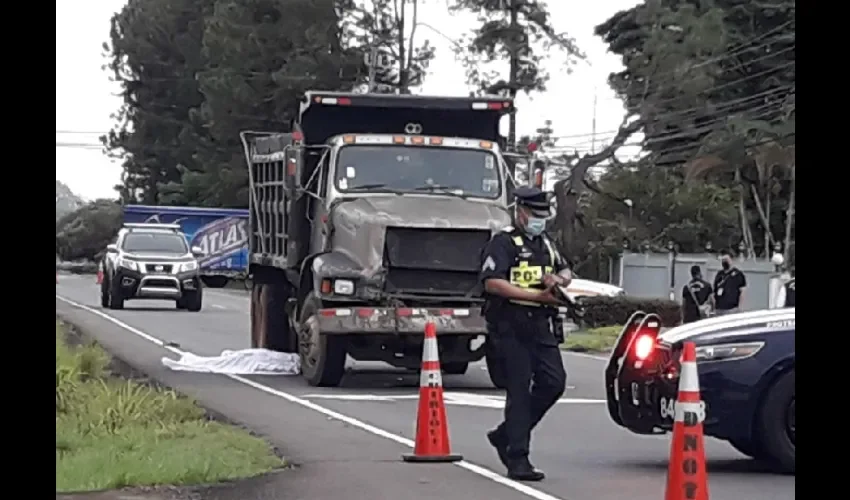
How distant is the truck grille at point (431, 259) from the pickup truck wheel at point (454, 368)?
1.89 metres

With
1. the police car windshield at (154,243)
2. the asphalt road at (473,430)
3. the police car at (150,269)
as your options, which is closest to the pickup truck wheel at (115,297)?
the police car at (150,269)

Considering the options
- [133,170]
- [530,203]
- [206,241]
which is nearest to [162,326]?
[530,203]

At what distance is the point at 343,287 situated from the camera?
15.7 m

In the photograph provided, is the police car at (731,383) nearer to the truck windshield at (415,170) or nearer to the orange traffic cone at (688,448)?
the orange traffic cone at (688,448)

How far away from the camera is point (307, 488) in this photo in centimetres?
957

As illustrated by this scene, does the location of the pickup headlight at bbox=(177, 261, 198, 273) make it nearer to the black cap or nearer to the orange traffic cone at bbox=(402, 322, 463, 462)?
the orange traffic cone at bbox=(402, 322, 463, 462)

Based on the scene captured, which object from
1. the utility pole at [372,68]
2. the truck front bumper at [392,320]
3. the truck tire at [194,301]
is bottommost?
the truck tire at [194,301]

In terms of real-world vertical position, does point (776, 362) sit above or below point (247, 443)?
above

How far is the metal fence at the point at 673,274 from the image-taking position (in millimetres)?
37062

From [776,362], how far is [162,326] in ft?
59.2

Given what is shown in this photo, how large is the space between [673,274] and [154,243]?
48.4 ft

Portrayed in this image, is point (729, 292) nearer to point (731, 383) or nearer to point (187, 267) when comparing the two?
point (187, 267)

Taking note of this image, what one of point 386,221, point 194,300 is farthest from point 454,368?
point 194,300
